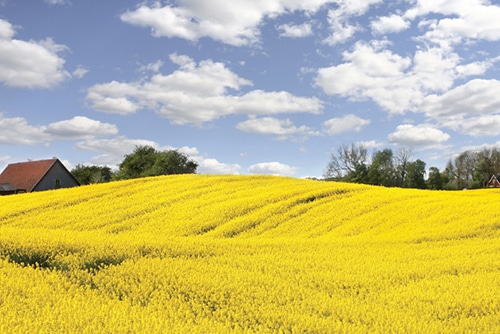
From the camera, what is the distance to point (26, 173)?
2330 inches

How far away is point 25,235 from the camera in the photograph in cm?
1080

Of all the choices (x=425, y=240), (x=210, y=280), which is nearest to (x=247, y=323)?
(x=210, y=280)

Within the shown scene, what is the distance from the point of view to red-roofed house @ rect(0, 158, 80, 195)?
57.3m

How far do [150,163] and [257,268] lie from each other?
195ft

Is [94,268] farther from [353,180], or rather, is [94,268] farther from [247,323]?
[353,180]

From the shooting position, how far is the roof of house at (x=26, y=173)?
5762cm

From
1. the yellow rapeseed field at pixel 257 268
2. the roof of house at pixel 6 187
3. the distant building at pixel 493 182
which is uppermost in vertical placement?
the distant building at pixel 493 182

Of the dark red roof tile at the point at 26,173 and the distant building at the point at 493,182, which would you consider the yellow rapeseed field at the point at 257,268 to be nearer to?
the dark red roof tile at the point at 26,173

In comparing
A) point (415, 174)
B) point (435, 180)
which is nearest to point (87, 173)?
point (415, 174)

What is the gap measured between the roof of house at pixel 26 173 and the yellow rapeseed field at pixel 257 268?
141 ft

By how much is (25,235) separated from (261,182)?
14.1 meters

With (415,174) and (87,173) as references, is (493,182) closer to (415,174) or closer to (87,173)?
(415,174)

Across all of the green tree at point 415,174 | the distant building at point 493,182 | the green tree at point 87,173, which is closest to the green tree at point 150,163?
the green tree at point 87,173

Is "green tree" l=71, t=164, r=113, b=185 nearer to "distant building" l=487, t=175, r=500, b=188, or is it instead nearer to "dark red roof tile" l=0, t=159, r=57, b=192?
"dark red roof tile" l=0, t=159, r=57, b=192
